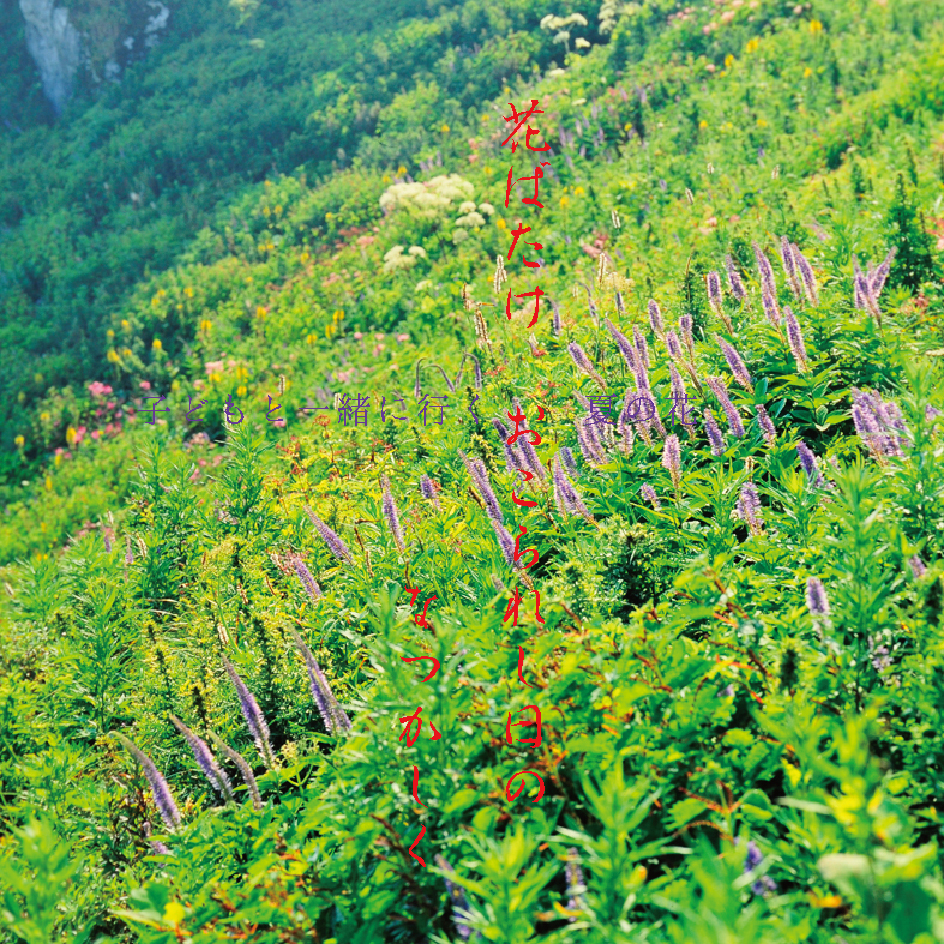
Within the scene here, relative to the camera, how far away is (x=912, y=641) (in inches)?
114

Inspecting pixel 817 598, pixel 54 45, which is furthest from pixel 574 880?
pixel 54 45

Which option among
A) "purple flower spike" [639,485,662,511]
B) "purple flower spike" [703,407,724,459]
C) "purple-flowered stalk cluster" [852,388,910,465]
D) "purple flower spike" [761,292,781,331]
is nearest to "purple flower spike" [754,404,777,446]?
"purple flower spike" [703,407,724,459]

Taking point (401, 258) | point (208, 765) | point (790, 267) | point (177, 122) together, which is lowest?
point (208, 765)

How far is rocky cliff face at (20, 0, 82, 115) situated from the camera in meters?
23.4

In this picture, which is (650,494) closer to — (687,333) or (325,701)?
(687,333)

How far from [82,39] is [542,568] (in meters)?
26.7

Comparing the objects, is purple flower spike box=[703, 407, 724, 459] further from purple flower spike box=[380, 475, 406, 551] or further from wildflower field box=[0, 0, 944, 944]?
purple flower spike box=[380, 475, 406, 551]

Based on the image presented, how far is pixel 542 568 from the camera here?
443 cm

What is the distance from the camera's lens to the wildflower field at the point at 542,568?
2250mm

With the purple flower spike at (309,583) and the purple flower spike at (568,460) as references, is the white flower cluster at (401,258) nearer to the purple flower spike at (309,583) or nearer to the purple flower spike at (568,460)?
the purple flower spike at (568,460)

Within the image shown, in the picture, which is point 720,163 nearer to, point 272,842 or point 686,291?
point 686,291

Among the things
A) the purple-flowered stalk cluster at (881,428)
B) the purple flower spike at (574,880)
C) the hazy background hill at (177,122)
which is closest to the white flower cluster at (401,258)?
the hazy background hill at (177,122)

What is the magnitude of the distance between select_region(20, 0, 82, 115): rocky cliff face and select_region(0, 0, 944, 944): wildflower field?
51.0ft

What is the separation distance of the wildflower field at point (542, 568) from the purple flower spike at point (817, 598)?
1 centimetres
